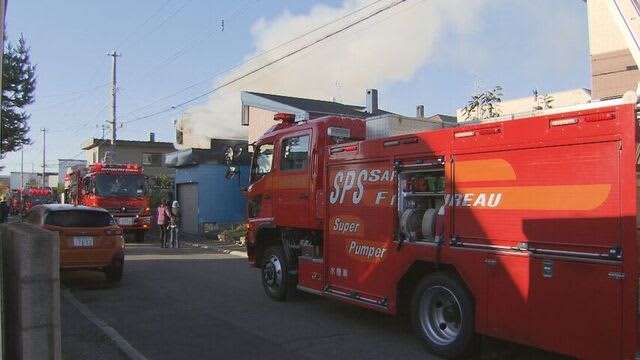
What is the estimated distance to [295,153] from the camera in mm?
9297

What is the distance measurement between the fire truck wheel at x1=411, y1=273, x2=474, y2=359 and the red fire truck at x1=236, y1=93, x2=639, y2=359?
0.05 ft

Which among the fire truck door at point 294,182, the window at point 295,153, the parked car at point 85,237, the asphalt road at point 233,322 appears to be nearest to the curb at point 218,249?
the asphalt road at point 233,322

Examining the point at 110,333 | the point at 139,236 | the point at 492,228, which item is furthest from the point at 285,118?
the point at 139,236

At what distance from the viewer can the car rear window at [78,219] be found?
1080 centimetres

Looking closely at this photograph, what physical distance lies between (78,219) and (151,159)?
43017 mm

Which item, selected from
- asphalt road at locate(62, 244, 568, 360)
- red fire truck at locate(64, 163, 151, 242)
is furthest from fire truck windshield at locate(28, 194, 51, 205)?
asphalt road at locate(62, 244, 568, 360)

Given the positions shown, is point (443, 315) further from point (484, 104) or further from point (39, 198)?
point (39, 198)

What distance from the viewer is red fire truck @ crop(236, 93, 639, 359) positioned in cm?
480

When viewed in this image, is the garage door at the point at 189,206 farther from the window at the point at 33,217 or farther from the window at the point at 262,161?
the window at the point at 262,161

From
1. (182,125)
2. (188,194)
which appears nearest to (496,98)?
(188,194)

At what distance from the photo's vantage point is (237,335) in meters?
7.37

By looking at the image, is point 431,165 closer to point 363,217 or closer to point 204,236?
point 363,217

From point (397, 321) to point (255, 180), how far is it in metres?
3.81

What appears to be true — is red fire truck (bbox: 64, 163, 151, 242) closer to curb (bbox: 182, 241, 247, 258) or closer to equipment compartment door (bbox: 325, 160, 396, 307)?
curb (bbox: 182, 241, 247, 258)
